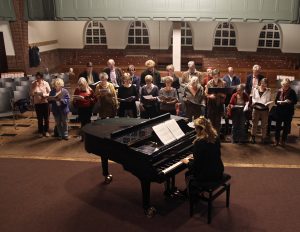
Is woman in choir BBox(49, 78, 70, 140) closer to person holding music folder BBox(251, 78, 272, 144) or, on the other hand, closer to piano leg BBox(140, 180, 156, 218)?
piano leg BBox(140, 180, 156, 218)

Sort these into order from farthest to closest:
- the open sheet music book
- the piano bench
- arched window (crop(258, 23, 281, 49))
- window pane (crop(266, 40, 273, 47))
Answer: window pane (crop(266, 40, 273, 47)), arched window (crop(258, 23, 281, 49)), the open sheet music book, the piano bench

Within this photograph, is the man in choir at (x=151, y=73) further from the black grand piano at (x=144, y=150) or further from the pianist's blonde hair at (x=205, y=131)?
the pianist's blonde hair at (x=205, y=131)

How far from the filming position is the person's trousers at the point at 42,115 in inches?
330

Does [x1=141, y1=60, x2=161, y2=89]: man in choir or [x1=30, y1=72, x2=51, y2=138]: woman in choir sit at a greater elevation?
[x1=141, y1=60, x2=161, y2=89]: man in choir

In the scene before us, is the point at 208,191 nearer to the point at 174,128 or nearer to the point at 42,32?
the point at 174,128

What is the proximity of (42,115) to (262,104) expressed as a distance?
5171mm

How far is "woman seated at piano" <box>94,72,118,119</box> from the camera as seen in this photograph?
772 cm

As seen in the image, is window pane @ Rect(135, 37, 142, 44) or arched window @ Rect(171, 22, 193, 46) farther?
window pane @ Rect(135, 37, 142, 44)

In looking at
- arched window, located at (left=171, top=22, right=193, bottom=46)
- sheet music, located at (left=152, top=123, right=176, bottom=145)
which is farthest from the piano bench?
arched window, located at (left=171, top=22, right=193, bottom=46)

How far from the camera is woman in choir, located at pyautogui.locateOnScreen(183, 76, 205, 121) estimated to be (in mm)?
7590

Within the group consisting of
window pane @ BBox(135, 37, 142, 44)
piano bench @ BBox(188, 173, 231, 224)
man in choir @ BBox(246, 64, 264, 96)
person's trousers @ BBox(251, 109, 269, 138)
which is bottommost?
piano bench @ BBox(188, 173, 231, 224)

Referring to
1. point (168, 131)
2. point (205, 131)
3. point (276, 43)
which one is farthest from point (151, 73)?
point (276, 43)

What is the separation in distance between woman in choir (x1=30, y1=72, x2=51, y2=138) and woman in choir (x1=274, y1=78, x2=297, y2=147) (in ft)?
17.6

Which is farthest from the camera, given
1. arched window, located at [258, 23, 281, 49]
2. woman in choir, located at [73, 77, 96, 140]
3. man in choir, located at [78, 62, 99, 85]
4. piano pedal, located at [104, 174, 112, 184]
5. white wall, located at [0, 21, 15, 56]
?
arched window, located at [258, 23, 281, 49]
